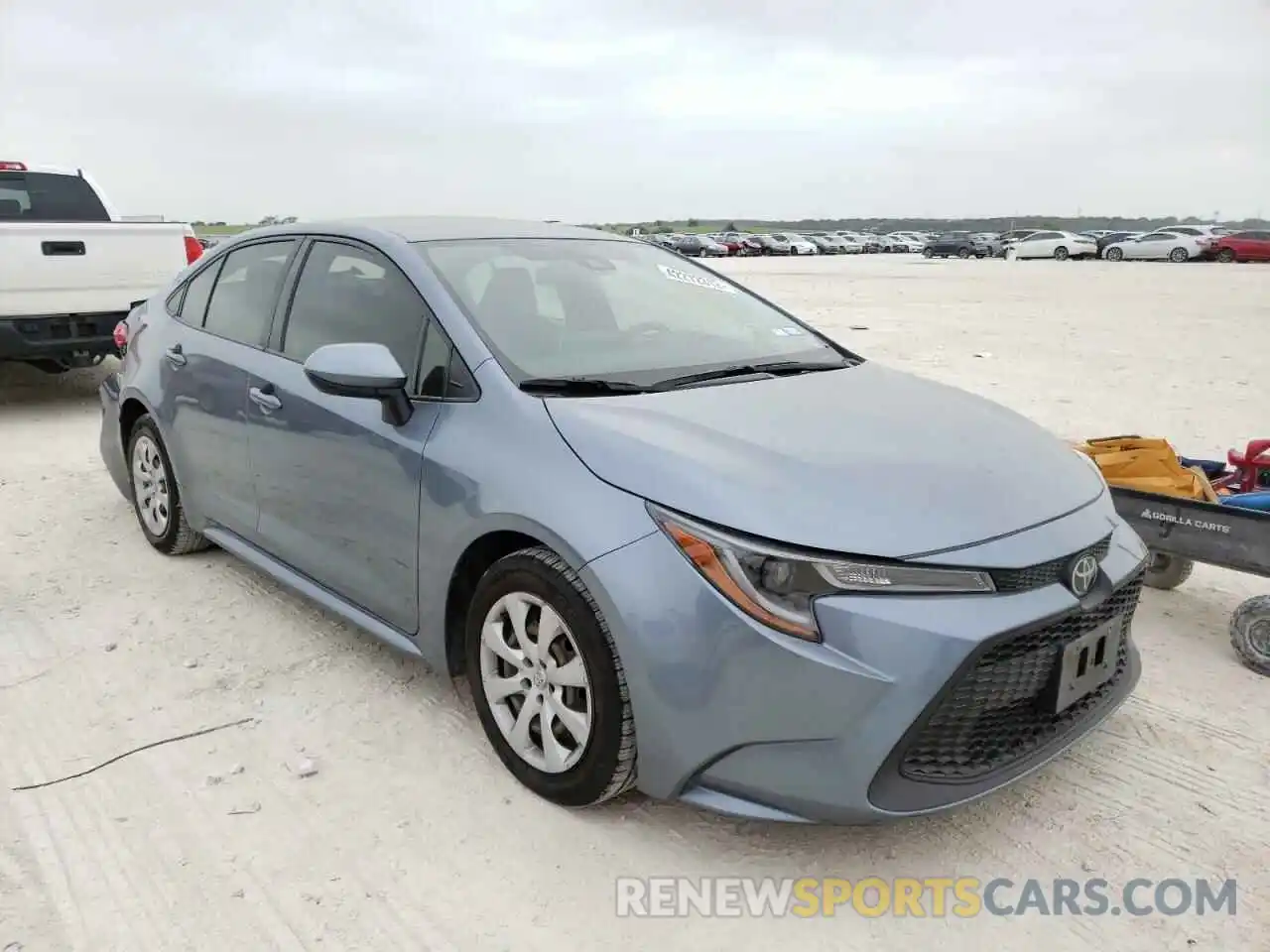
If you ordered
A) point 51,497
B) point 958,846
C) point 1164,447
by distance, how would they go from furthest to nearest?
point 51,497 < point 1164,447 < point 958,846

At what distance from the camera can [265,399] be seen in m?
3.62

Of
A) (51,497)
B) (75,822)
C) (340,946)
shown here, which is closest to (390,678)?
(75,822)

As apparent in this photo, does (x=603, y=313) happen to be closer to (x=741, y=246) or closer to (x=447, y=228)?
(x=447, y=228)

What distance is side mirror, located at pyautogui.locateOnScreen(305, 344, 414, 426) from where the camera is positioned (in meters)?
2.90

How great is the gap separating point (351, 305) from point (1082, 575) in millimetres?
2480

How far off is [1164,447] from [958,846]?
2230mm

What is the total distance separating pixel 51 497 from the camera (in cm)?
568

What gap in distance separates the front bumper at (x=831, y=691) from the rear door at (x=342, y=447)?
0.91 metres

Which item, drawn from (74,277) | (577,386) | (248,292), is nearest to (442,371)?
(577,386)

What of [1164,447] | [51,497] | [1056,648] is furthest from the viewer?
[51,497]

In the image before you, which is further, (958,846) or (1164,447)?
(1164,447)

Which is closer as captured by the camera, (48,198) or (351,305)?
(351,305)

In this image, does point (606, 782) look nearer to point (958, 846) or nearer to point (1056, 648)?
point (958, 846)

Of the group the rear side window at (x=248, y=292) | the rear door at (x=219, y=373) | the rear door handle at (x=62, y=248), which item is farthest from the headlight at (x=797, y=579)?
the rear door handle at (x=62, y=248)
